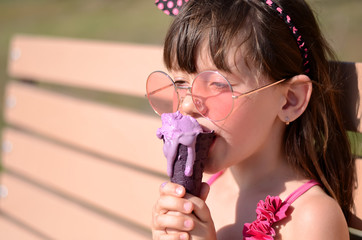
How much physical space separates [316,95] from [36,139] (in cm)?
221

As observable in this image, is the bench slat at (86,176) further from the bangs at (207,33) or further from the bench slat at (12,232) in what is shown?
the bangs at (207,33)

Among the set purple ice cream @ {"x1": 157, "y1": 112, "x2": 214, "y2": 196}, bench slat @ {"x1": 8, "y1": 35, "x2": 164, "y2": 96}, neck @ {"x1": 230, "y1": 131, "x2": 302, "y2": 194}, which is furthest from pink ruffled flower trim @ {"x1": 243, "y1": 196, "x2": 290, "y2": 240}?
bench slat @ {"x1": 8, "y1": 35, "x2": 164, "y2": 96}

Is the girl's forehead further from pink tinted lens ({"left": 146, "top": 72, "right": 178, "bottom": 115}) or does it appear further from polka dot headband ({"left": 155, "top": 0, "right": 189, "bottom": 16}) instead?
polka dot headband ({"left": 155, "top": 0, "right": 189, "bottom": 16})

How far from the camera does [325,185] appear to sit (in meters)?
1.85

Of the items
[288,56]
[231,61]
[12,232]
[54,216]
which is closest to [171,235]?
[231,61]

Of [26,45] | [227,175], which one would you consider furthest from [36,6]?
[227,175]

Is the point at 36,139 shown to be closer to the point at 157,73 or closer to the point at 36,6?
the point at 157,73

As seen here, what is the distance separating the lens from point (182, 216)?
5.43ft

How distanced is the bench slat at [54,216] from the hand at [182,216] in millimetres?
970

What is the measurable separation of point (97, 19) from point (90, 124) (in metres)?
6.61

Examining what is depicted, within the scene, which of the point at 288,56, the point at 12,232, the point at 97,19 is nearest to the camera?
the point at 288,56

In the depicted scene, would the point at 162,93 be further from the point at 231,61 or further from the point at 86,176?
the point at 86,176

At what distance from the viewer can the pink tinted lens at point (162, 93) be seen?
186 centimetres

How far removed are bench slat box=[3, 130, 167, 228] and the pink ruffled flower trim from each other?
2.75 ft
